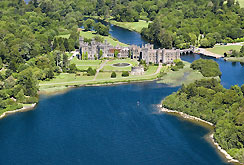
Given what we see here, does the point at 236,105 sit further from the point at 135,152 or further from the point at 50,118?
the point at 50,118

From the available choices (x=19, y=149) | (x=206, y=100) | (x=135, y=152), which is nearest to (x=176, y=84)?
(x=206, y=100)

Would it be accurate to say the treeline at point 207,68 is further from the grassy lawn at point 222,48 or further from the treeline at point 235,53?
the grassy lawn at point 222,48

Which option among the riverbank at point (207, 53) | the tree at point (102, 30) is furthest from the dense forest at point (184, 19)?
the tree at point (102, 30)

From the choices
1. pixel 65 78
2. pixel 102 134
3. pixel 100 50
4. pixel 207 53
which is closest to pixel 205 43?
pixel 207 53

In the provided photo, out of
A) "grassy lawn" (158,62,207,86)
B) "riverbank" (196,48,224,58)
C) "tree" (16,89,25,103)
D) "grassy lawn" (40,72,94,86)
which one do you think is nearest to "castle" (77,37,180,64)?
"grassy lawn" (158,62,207,86)

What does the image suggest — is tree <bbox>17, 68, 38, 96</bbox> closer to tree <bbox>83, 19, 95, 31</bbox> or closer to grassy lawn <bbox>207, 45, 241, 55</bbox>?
grassy lawn <bbox>207, 45, 241, 55</bbox>

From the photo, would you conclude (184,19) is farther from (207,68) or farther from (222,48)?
(207,68)
